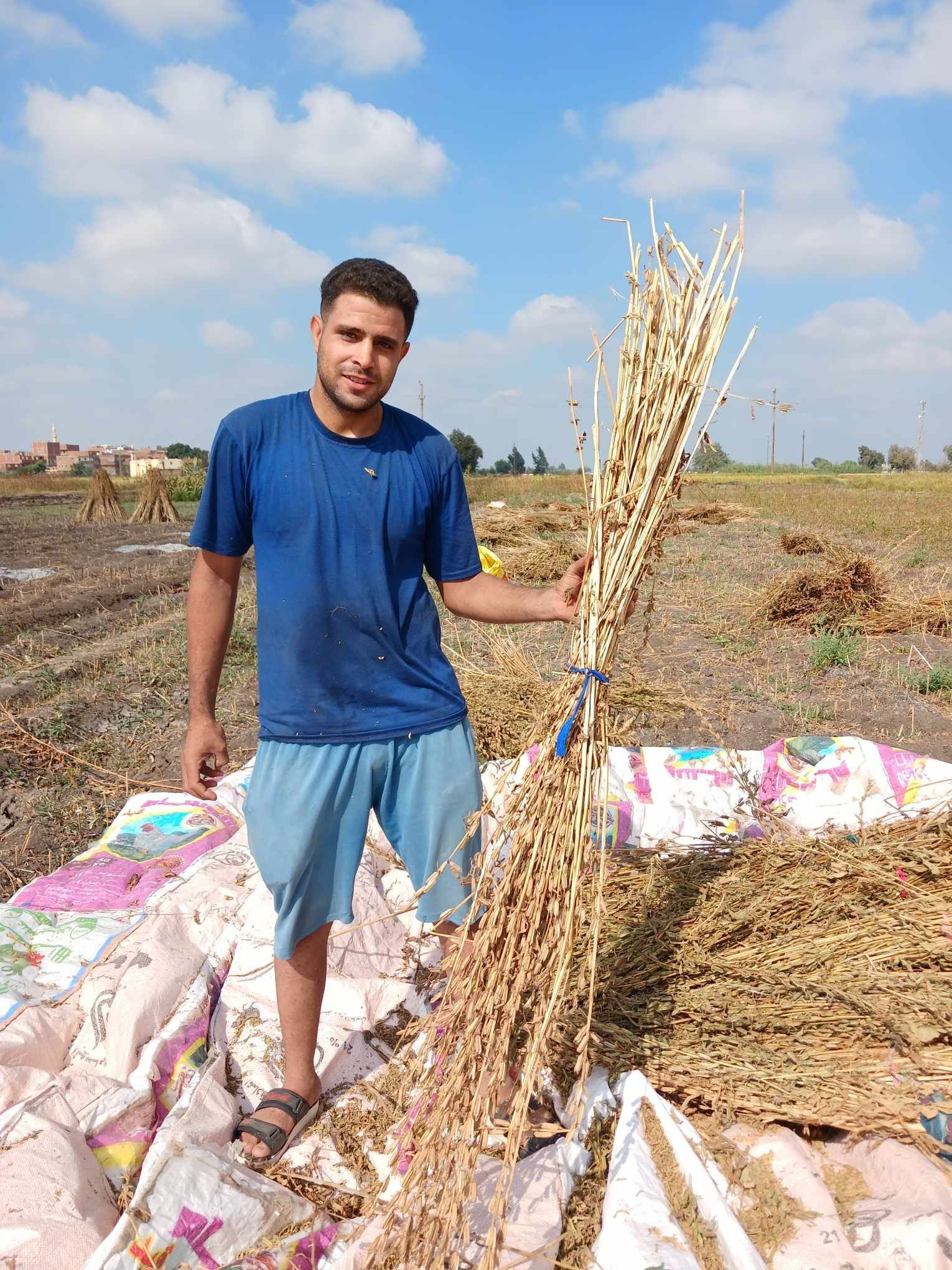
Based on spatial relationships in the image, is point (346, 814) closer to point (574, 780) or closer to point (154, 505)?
point (574, 780)

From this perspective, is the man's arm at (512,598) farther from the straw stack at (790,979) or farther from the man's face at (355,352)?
the straw stack at (790,979)

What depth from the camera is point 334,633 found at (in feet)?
5.61

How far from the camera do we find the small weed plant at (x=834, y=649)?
4.87m

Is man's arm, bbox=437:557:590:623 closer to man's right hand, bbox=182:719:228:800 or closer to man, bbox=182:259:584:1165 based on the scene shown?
man, bbox=182:259:584:1165

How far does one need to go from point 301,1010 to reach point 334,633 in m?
0.77

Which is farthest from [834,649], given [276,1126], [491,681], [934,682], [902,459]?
[902,459]

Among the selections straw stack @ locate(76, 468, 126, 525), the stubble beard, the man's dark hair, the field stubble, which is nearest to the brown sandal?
the field stubble

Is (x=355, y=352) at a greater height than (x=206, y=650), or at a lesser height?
greater

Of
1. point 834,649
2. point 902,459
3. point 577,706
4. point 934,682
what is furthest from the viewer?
point 902,459

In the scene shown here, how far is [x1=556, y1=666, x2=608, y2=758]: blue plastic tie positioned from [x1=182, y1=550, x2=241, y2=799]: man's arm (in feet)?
2.29

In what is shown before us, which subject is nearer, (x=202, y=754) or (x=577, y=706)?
(x=577, y=706)

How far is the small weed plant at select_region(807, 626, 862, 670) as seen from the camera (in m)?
4.87

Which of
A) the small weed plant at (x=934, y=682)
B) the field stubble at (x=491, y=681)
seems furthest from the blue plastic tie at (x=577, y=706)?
the small weed plant at (x=934, y=682)

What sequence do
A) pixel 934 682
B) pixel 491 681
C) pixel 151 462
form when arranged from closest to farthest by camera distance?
pixel 491 681 < pixel 934 682 < pixel 151 462
